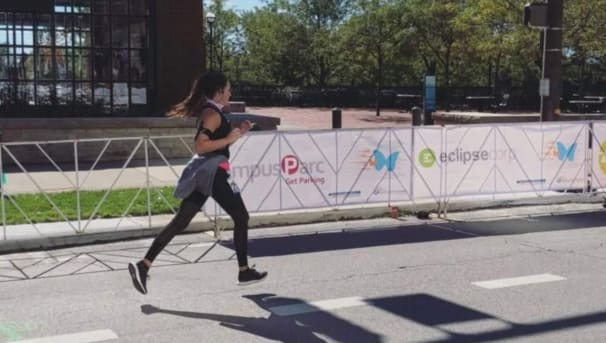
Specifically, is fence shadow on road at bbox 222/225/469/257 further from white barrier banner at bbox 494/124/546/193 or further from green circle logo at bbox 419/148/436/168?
white barrier banner at bbox 494/124/546/193

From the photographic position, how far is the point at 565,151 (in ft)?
37.3

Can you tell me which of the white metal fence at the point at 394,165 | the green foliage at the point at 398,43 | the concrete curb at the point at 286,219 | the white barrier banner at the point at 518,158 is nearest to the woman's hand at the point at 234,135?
the white metal fence at the point at 394,165

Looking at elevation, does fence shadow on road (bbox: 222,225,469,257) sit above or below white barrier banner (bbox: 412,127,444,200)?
below

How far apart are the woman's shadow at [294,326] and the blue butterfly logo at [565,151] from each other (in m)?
6.55

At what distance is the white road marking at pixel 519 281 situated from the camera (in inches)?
270

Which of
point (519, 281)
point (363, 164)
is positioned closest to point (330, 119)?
point (363, 164)

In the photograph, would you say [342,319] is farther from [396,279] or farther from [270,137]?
[270,137]

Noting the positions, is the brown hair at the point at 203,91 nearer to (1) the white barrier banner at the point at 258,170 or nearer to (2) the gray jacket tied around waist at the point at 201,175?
(2) the gray jacket tied around waist at the point at 201,175

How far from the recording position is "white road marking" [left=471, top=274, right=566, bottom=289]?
6848 mm

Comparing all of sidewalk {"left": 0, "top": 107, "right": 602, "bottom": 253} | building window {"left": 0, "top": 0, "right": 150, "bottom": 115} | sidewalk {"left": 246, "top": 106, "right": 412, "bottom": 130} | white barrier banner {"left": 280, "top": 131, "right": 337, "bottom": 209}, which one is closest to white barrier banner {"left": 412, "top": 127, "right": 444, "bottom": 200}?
sidewalk {"left": 0, "top": 107, "right": 602, "bottom": 253}

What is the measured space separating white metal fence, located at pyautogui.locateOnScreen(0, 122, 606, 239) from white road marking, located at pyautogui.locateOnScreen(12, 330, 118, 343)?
12.1 feet

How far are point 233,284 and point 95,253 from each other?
2.22m

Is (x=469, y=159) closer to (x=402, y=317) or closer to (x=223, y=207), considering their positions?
(x=223, y=207)

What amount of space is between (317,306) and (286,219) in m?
3.96
